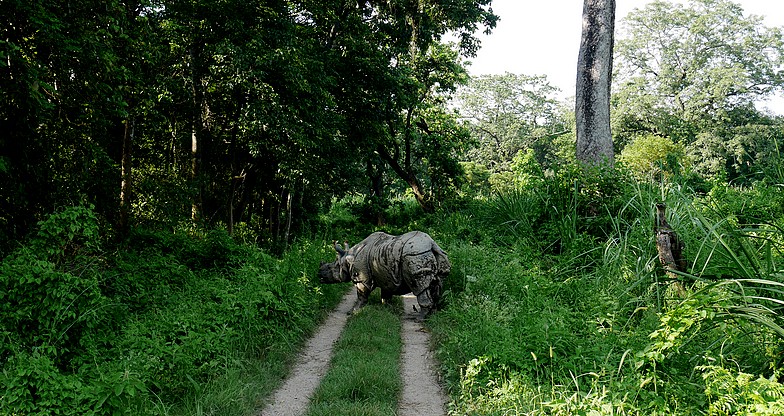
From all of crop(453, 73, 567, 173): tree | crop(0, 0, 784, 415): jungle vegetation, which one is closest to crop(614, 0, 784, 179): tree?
crop(453, 73, 567, 173): tree

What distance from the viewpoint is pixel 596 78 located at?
10.9 m

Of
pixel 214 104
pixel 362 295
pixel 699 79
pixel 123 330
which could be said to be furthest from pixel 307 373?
pixel 699 79

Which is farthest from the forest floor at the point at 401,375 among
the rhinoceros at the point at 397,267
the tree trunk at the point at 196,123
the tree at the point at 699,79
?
the tree at the point at 699,79

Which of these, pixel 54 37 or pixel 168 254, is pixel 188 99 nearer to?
pixel 168 254

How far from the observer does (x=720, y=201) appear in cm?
823

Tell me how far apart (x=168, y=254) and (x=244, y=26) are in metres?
5.04

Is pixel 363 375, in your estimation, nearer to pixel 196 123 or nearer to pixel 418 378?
pixel 418 378

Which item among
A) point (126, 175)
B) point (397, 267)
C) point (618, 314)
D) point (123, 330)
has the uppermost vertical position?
point (126, 175)

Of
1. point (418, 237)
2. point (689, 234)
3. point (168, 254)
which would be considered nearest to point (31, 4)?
point (168, 254)

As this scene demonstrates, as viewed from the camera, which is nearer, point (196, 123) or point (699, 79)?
point (196, 123)

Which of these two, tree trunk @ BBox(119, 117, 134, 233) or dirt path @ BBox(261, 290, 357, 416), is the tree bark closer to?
dirt path @ BBox(261, 290, 357, 416)

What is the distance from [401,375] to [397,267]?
3128 mm

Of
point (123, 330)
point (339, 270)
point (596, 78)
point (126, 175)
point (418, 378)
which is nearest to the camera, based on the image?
point (123, 330)

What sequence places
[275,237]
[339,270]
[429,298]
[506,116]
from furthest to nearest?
1. [506,116]
2. [275,237]
3. [339,270]
4. [429,298]
